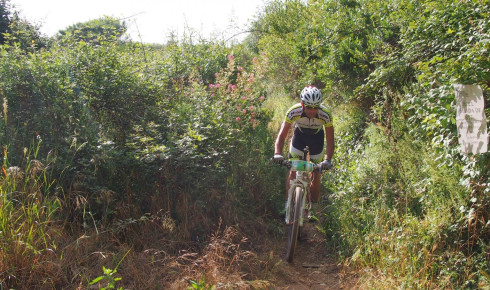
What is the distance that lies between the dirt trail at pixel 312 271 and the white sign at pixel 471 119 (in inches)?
71.6

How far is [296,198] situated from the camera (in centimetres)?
439

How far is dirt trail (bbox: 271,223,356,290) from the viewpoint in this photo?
394 centimetres

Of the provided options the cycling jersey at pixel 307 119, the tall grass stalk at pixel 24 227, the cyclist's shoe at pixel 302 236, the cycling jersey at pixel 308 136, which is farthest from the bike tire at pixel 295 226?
the tall grass stalk at pixel 24 227

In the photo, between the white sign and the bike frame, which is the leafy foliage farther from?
the bike frame

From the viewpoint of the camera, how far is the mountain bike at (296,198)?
430 centimetres

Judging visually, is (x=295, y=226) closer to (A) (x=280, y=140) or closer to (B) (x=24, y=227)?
(A) (x=280, y=140)

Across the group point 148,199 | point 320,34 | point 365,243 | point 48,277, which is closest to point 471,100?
point 365,243

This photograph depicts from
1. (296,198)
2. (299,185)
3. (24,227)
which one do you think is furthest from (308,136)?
(24,227)

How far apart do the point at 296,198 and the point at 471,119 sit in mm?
2029

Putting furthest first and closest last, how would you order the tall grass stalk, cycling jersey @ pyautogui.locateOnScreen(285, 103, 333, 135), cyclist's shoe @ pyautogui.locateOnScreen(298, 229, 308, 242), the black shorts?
1. the black shorts
2. cyclist's shoe @ pyautogui.locateOnScreen(298, 229, 308, 242)
3. cycling jersey @ pyautogui.locateOnScreen(285, 103, 333, 135)
4. the tall grass stalk

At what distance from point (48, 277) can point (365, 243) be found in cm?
319

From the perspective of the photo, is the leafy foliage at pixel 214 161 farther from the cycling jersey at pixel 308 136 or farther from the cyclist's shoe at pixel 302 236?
the cycling jersey at pixel 308 136

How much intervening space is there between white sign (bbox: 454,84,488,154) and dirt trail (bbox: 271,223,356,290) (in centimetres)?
182

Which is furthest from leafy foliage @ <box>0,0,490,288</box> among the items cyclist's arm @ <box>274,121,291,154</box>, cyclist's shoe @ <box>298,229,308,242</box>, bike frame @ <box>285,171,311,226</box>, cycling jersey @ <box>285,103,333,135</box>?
cycling jersey @ <box>285,103,333,135</box>
